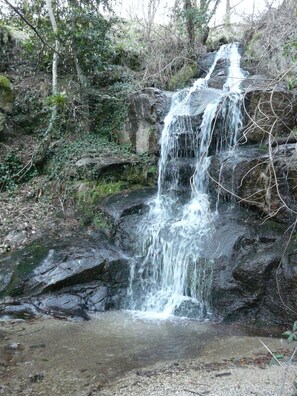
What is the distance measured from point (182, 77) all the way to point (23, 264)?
8.26m

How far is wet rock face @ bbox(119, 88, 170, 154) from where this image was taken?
959cm

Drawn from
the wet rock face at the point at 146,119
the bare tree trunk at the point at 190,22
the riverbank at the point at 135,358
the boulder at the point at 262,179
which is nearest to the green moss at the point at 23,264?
the riverbank at the point at 135,358

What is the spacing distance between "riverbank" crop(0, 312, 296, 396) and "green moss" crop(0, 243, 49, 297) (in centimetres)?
86

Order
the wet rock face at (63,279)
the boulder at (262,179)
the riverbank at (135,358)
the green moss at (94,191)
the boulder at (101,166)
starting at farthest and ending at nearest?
1. the boulder at (101,166)
2. the green moss at (94,191)
3. the boulder at (262,179)
4. the wet rock face at (63,279)
5. the riverbank at (135,358)

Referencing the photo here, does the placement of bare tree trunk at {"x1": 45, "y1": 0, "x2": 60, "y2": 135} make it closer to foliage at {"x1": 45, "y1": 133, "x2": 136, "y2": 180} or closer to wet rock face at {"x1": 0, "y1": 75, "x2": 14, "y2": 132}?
foliage at {"x1": 45, "y1": 133, "x2": 136, "y2": 180}

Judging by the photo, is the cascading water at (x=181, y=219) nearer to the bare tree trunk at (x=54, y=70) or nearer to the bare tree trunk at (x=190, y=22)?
the bare tree trunk at (x=54, y=70)

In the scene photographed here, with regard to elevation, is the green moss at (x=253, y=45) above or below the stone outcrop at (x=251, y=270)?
above

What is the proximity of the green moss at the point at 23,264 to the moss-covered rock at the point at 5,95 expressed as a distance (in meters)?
4.55

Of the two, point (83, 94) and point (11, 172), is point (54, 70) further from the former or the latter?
point (11, 172)

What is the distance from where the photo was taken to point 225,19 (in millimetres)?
15344

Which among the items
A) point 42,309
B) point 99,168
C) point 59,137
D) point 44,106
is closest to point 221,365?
point 42,309

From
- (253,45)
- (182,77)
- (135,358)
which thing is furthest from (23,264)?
(253,45)

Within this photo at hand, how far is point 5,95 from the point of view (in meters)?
9.83

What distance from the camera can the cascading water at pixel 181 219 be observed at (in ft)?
20.6
